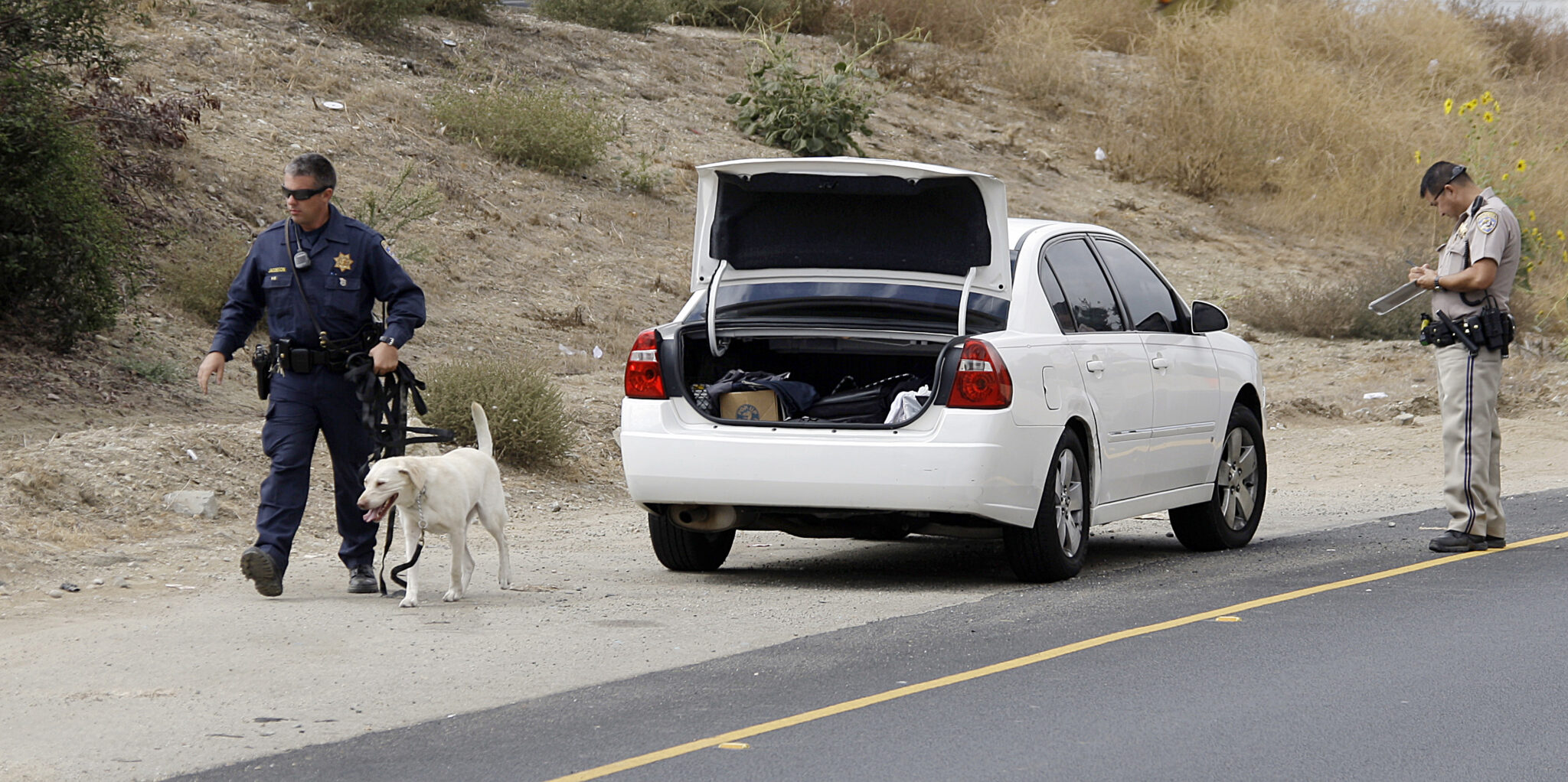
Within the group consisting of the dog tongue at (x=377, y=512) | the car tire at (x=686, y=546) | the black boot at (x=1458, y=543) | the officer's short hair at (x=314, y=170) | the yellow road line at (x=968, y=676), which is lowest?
the car tire at (x=686, y=546)

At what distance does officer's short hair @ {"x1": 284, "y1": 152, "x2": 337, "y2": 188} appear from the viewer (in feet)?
25.4

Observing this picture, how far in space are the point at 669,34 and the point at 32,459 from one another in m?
22.0

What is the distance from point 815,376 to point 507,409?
4.01 meters

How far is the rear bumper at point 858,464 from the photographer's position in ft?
25.1

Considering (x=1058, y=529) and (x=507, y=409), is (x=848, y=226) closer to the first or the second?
(x=1058, y=529)

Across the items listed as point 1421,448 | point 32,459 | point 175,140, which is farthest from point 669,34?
point 32,459

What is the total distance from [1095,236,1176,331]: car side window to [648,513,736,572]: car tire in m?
2.47

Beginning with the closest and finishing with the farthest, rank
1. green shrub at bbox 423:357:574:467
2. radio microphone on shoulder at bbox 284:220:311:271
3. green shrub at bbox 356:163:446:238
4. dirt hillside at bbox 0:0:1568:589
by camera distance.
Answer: radio microphone on shoulder at bbox 284:220:311:271, dirt hillside at bbox 0:0:1568:589, green shrub at bbox 423:357:574:467, green shrub at bbox 356:163:446:238

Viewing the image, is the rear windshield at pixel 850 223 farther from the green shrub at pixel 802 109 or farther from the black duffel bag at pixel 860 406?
the green shrub at pixel 802 109

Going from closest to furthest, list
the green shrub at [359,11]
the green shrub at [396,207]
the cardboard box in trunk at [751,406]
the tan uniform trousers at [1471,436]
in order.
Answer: the cardboard box in trunk at [751,406]
the tan uniform trousers at [1471,436]
the green shrub at [396,207]
the green shrub at [359,11]

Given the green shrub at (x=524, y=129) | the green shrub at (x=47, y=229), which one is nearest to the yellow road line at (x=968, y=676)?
the green shrub at (x=47, y=229)

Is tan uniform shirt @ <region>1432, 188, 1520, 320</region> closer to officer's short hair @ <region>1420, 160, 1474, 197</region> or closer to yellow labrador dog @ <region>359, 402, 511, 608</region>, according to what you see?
officer's short hair @ <region>1420, 160, 1474, 197</region>

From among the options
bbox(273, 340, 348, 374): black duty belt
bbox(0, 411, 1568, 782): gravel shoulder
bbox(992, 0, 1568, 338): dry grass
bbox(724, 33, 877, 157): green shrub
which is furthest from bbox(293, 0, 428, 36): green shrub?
bbox(273, 340, 348, 374): black duty belt

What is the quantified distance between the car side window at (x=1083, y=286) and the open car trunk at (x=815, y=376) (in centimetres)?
75
